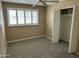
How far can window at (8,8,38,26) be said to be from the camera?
15.8ft

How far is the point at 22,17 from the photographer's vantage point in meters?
5.19

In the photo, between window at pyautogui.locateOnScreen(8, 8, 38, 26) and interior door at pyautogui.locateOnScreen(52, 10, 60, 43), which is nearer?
interior door at pyautogui.locateOnScreen(52, 10, 60, 43)

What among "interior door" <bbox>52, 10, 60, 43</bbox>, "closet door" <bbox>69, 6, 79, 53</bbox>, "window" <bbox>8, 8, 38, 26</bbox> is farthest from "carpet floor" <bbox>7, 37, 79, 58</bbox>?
"window" <bbox>8, 8, 38, 26</bbox>

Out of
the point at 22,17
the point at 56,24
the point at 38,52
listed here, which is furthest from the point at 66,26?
the point at 22,17

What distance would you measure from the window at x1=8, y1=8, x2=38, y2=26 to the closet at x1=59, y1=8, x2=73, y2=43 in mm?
1827

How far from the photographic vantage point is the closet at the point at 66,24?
15.1ft

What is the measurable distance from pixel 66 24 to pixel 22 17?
9.16ft

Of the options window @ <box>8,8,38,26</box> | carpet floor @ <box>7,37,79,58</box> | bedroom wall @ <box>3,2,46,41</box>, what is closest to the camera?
carpet floor @ <box>7,37,79,58</box>

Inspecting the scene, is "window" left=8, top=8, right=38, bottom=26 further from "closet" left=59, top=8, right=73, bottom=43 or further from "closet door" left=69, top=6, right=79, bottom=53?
"closet door" left=69, top=6, right=79, bottom=53

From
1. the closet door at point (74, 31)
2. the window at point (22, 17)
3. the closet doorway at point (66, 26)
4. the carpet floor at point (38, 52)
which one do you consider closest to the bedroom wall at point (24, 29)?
the window at point (22, 17)

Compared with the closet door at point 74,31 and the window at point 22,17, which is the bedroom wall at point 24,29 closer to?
the window at point 22,17

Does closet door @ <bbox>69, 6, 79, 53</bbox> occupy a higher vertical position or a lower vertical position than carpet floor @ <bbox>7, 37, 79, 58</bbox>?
higher

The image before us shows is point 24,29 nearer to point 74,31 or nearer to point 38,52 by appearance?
point 38,52

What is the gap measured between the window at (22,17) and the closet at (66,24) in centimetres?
183
